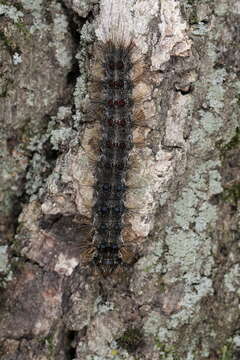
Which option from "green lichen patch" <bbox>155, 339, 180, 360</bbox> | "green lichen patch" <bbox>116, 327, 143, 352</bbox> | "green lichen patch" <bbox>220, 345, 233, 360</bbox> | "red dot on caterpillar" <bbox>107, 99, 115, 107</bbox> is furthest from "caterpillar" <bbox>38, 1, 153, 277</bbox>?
"green lichen patch" <bbox>220, 345, 233, 360</bbox>

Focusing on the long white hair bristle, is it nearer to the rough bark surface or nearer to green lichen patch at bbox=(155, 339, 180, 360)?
the rough bark surface

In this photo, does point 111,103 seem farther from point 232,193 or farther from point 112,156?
point 232,193

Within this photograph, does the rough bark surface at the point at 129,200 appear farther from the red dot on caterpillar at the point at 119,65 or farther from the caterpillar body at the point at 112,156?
the red dot on caterpillar at the point at 119,65

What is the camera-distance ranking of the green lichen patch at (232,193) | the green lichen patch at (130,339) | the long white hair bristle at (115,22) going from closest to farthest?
the long white hair bristle at (115,22) → the green lichen patch at (130,339) → the green lichen patch at (232,193)

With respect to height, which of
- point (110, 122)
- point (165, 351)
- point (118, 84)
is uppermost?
point (118, 84)

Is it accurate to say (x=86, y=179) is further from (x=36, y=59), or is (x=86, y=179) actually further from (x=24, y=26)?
(x=24, y=26)

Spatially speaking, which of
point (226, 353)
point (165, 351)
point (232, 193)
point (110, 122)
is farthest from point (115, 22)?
point (226, 353)

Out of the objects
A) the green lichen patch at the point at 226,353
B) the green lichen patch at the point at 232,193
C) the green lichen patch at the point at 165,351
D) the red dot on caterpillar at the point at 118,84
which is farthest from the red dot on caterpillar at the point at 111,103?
the green lichen patch at the point at 226,353
